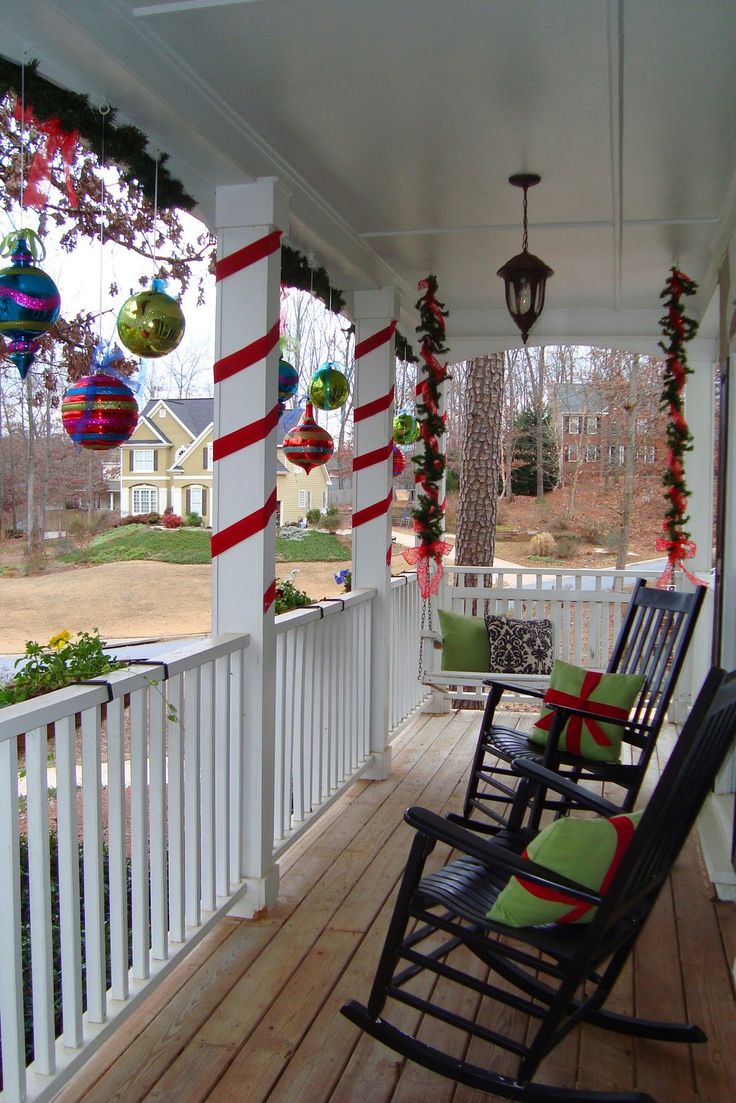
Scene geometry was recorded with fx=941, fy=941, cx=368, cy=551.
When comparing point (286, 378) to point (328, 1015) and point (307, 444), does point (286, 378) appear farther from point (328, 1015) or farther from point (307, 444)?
point (328, 1015)

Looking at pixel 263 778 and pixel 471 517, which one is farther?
pixel 471 517

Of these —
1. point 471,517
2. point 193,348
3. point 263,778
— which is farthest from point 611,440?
point 263,778

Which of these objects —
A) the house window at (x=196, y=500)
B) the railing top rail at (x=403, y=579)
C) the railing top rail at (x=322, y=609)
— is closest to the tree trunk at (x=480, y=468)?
the railing top rail at (x=403, y=579)

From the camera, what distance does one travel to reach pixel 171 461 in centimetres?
394

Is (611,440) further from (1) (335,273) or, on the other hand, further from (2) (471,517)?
(1) (335,273)

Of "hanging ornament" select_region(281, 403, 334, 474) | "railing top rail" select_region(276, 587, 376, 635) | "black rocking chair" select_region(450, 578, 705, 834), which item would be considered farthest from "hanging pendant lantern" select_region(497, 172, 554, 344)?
"railing top rail" select_region(276, 587, 376, 635)

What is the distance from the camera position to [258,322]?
2977 millimetres

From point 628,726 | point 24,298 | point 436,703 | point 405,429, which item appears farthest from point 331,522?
point 24,298

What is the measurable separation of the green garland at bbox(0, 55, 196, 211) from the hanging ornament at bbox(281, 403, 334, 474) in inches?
49.4

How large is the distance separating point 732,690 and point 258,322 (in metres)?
1.79

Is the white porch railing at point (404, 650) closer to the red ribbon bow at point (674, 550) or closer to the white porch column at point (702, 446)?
the red ribbon bow at point (674, 550)

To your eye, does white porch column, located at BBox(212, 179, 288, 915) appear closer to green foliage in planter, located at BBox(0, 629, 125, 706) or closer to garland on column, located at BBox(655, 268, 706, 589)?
green foliage in planter, located at BBox(0, 629, 125, 706)

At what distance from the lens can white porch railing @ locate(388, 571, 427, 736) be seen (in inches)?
205

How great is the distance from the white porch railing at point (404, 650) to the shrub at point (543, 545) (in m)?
7.01
